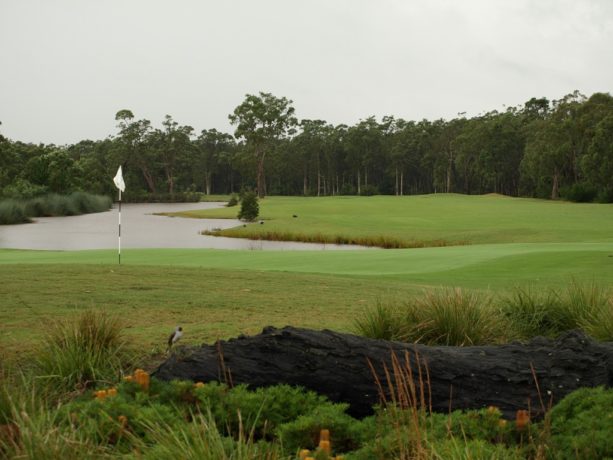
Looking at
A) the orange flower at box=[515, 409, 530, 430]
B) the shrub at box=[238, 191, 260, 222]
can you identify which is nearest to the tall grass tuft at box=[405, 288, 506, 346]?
the orange flower at box=[515, 409, 530, 430]

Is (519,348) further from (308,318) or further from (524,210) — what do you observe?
(524,210)

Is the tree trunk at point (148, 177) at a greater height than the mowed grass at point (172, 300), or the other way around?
the tree trunk at point (148, 177)

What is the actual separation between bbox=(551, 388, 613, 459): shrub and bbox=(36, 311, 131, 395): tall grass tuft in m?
3.32

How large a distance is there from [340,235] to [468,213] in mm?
18053

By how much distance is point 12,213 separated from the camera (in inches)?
1980

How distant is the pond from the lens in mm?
32812

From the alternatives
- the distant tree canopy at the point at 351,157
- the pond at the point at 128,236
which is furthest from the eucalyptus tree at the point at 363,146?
the pond at the point at 128,236

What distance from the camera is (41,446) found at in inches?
129

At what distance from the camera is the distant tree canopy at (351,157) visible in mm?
70625

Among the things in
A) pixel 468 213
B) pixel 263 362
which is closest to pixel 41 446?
pixel 263 362

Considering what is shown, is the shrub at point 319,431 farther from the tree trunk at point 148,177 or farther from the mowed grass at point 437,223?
the tree trunk at point 148,177

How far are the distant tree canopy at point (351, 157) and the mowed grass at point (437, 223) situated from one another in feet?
63.7

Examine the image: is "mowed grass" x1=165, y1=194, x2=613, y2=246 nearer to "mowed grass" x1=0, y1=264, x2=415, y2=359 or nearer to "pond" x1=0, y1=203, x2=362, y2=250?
"pond" x1=0, y1=203, x2=362, y2=250

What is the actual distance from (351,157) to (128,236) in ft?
249
